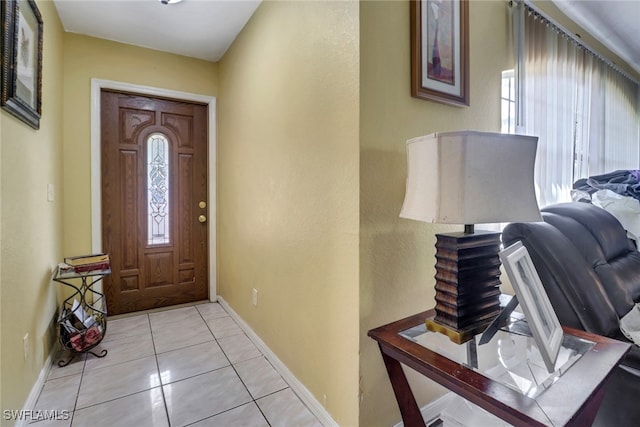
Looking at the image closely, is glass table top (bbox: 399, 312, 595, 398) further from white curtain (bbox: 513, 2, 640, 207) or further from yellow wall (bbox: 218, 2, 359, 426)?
white curtain (bbox: 513, 2, 640, 207)

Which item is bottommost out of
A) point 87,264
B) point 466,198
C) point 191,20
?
point 87,264

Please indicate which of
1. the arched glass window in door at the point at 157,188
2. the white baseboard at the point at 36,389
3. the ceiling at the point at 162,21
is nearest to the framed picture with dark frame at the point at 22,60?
the ceiling at the point at 162,21

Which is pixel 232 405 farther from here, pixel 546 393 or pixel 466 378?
pixel 546 393

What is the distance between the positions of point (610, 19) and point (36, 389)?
15.2 feet

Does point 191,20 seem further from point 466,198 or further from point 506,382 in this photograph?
point 506,382

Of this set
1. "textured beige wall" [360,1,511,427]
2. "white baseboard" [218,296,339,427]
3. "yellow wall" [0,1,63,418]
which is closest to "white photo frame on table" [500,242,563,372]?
"textured beige wall" [360,1,511,427]

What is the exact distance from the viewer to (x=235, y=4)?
2.16 m

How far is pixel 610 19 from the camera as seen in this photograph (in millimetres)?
2449

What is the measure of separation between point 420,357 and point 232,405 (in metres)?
1.16

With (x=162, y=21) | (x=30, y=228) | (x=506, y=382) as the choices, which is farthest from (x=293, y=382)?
(x=162, y=21)

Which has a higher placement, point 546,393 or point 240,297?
point 546,393

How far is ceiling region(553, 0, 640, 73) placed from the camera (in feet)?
7.41

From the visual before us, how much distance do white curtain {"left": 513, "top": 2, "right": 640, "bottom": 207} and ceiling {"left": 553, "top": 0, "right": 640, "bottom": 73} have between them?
28 centimetres

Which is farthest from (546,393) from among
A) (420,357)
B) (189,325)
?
(189,325)
